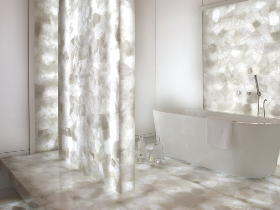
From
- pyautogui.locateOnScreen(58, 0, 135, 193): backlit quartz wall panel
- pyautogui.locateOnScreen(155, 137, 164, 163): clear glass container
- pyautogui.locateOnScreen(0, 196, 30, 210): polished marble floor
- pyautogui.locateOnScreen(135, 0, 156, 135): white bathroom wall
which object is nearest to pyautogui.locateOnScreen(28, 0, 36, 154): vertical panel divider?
pyautogui.locateOnScreen(58, 0, 135, 193): backlit quartz wall panel

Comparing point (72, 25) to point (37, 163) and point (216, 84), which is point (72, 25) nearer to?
point (37, 163)

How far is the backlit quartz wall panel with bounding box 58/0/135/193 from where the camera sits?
2.20 meters

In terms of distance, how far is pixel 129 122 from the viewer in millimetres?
2248

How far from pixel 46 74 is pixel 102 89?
1639 mm

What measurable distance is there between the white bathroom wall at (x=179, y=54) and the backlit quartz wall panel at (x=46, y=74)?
203 cm

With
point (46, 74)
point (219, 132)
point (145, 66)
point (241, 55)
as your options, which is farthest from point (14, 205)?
point (241, 55)

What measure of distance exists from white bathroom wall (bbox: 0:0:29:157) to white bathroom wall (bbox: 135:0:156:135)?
1944 mm

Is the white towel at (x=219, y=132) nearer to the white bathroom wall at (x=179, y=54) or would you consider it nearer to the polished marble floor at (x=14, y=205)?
the white bathroom wall at (x=179, y=54)

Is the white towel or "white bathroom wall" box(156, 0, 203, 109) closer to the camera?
the white towel

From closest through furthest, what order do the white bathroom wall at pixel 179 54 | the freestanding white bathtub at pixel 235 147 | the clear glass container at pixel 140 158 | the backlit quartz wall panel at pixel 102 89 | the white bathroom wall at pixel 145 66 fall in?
1. the backlit quartz wall panel at pixel 102 89
2. the freestanding white bathtub at pixel 235 147
3. the clear glass container at pixel 140 158
4. the white bathroom wall at pixel 179 54
5. the white bathroom wall at pixel 145 66

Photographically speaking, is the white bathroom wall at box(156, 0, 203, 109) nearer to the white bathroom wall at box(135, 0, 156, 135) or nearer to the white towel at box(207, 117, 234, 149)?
the white bathroom wall at box(135, 0, 156, 135)

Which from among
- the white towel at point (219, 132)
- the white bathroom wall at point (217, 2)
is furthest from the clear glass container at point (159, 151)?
the white bathroom wall at point (217, 2)

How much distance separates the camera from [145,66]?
4.89 meters

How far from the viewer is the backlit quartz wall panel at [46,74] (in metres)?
3.61
